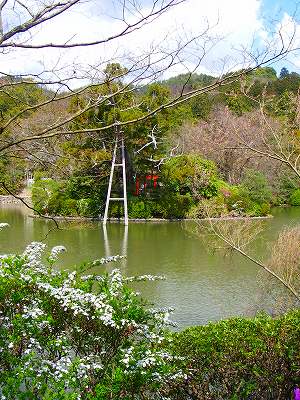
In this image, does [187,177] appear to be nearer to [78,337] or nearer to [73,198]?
[73,198]

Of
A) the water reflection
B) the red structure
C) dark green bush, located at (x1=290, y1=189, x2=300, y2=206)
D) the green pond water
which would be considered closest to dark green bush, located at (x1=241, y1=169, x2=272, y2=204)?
the green pond water

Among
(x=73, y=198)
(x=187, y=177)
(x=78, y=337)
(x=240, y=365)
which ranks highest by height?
(x=187, y=177)

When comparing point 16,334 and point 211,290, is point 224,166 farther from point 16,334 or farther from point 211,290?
point 16,334

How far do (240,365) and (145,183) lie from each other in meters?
14.8

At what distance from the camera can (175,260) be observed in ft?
34.1

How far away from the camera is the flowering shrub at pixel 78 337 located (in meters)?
2.52

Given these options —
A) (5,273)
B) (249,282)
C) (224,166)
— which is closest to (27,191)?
(224,166)

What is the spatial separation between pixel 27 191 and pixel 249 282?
53.9ft

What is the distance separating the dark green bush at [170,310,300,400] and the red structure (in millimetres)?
14509

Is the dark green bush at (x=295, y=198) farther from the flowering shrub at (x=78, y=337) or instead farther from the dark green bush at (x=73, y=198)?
the flowering shrub at (x=78, y=337)

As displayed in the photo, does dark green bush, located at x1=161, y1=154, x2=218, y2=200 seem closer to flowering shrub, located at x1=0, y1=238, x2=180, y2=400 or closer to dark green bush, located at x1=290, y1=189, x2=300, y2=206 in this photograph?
dark green bush, located at x1=290, y1=189, x2=300, y2=206

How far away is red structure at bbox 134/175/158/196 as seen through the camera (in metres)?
17.8

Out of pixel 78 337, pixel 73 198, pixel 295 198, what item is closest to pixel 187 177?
pixel 73 198

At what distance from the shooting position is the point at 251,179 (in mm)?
19141
